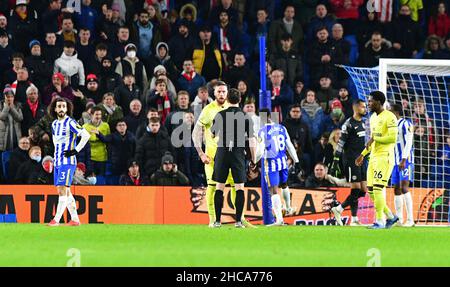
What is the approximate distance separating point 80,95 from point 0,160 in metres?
2.16

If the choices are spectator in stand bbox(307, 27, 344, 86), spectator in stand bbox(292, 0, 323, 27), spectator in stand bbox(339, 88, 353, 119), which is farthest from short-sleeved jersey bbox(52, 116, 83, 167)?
spectator in stand bbox(292, 0, 323, 27)

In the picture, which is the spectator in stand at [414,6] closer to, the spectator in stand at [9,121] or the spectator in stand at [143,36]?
the spectator in stand at [143,36]

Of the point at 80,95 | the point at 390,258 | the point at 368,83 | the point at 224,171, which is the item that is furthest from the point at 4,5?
the point at 390,258

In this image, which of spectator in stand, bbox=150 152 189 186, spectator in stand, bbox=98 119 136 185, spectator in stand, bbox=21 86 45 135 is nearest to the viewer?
spectator in stand, bbox=150 152 189 186

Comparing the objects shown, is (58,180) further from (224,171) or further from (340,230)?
(340,230)

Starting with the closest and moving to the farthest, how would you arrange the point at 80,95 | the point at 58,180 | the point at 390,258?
the point at 390,258
the point at 58,180
the point at 80,95

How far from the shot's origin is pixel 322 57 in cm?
2753

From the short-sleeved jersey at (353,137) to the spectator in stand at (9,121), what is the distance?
6.76m

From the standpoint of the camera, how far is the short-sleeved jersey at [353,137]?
71.7 ft

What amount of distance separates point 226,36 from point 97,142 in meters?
4.85

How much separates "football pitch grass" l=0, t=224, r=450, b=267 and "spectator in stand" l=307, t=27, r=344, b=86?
827 cm

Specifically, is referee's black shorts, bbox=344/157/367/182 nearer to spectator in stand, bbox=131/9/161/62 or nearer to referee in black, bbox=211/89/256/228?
referee in black, bbox=211/89/256/228

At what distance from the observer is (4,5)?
90.3ft

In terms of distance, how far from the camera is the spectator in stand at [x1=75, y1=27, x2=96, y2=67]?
2622 centimetres
